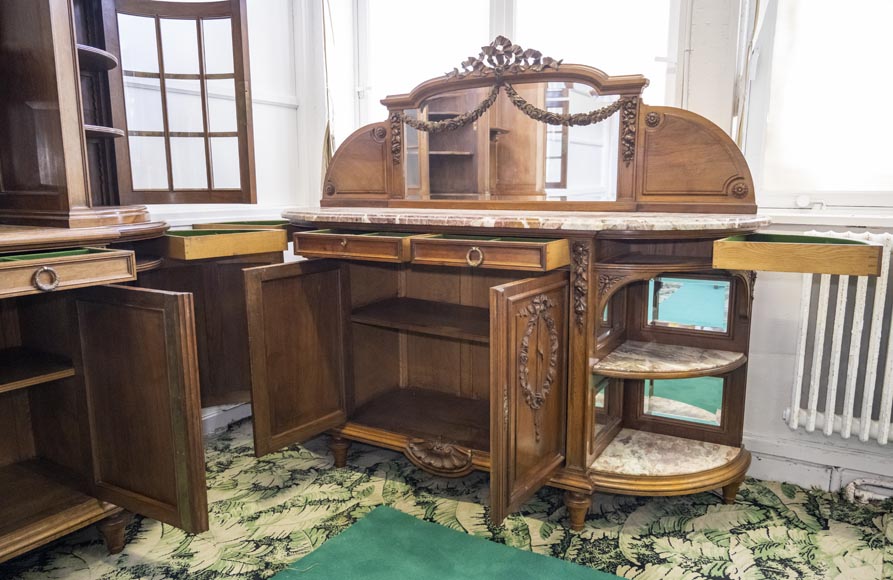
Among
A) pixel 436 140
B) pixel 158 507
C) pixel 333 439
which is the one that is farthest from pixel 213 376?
pixel 436 140

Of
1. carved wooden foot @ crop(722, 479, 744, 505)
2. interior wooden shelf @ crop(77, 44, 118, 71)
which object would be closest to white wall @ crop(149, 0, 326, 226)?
interior wooden shelf @ crop(77, 44, 118, 71)

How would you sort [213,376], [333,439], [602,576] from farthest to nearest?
[213,376] → [333,439] → [602,576]

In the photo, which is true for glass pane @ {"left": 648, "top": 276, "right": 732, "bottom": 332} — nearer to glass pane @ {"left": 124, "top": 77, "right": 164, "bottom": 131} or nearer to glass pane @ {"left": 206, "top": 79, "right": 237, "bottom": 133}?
glass pane @ {"left": 206, "top": 79, "right": 237, "bottom": 133}

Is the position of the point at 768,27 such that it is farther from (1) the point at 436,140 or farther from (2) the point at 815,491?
(2) the point at 815,491

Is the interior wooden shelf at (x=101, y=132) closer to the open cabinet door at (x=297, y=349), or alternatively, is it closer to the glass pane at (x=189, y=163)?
the glass pane at (x=189, y=163)

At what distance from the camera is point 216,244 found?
212 centimetres

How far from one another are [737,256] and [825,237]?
48 cm

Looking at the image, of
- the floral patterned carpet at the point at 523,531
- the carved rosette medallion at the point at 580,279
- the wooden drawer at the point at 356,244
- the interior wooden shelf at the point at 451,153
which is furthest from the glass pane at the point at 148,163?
the carved rosette medallion at the point at 580,279

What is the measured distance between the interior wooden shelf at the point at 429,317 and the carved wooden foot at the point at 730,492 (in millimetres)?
998

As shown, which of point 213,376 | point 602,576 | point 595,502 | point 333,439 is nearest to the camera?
point 602,576

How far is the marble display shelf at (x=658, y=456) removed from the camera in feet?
6.90

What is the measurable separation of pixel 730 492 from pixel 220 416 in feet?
7.34

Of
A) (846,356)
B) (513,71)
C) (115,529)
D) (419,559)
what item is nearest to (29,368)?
(115,529)

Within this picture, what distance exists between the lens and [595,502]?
2258 mm
